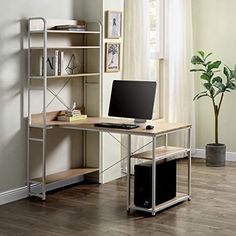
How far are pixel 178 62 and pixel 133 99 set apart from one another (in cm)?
198

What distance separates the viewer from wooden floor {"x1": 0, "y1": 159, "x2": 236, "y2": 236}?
4.18 m

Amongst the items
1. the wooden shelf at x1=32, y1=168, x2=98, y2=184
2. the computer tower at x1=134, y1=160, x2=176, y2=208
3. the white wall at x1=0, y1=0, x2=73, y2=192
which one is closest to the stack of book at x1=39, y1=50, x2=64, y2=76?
the white wall at x1=0, y1=0, x2=73, y2=192

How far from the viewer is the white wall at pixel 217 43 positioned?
6840 millimetres

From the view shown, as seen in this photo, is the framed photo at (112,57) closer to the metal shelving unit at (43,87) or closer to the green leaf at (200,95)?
the metal shelving unit at (43,87)

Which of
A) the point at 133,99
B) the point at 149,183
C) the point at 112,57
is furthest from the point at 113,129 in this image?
the point at 112,57

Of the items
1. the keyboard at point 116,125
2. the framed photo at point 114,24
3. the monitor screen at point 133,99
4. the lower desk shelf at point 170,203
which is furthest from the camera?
the framed photo at point 114,24

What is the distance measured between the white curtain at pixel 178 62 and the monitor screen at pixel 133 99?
176 cm

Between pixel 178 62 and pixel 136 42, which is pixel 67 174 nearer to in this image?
pixel 136 42

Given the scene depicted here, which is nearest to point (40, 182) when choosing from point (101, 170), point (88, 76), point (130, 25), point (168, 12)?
point (101, 170)

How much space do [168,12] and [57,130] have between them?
7.17ft

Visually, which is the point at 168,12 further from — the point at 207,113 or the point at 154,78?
the point at 207,113

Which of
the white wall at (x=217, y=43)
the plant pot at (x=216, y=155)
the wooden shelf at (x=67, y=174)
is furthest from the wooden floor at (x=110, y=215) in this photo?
the white wall at (x=217, y=43)

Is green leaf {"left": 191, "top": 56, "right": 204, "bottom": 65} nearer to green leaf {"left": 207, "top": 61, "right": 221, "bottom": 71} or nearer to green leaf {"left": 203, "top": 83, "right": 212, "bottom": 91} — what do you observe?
green leaf {"left": 207, "top": 61, "right": 221, "bottom": 71}

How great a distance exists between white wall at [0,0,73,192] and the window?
1.85 m
